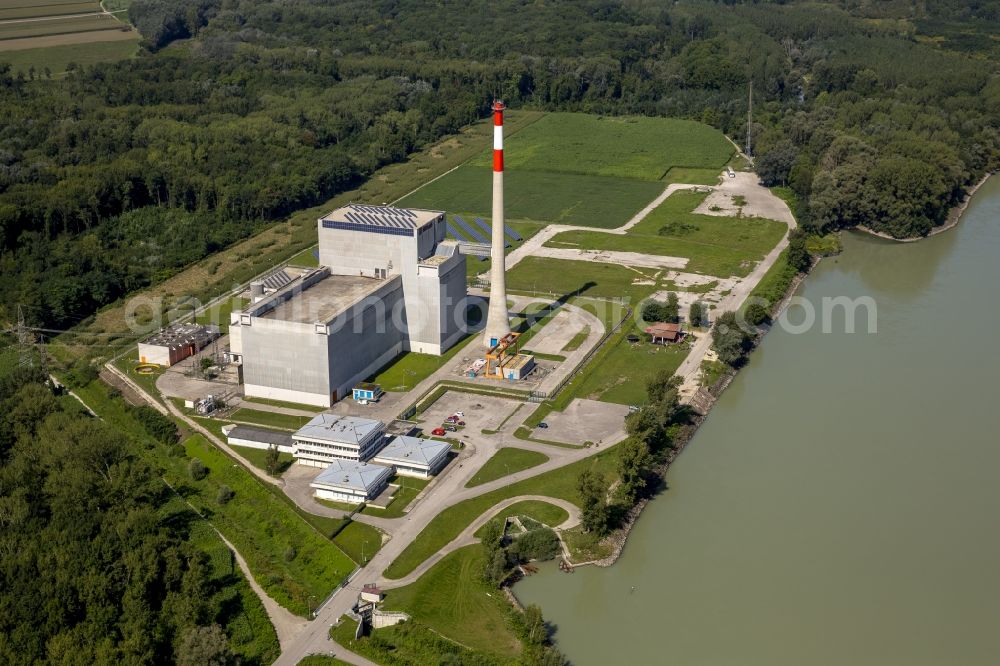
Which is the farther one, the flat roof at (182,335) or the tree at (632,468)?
the flat roof at (182,335)

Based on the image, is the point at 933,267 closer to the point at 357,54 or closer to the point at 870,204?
the point at 870,204

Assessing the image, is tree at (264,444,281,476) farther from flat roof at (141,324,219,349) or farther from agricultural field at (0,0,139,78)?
agricultural field at (0,0,139,78)

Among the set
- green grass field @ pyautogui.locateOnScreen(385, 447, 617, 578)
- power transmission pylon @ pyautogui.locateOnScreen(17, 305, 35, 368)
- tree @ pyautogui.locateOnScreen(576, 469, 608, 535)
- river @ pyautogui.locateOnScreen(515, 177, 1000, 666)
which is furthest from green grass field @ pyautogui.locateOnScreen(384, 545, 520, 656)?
power transmission pylon @ pyautogui.locateOnScreen(17, 305, 35, 368)

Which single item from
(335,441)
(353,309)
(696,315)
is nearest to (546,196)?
(696,315)

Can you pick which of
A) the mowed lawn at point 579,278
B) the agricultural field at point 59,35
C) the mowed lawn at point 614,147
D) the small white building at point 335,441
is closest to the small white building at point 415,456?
the small white building at point 335,441

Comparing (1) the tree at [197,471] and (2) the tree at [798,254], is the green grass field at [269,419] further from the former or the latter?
(2) the tree at [798,254]

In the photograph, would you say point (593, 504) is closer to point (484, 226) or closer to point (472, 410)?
point (472, 410)
